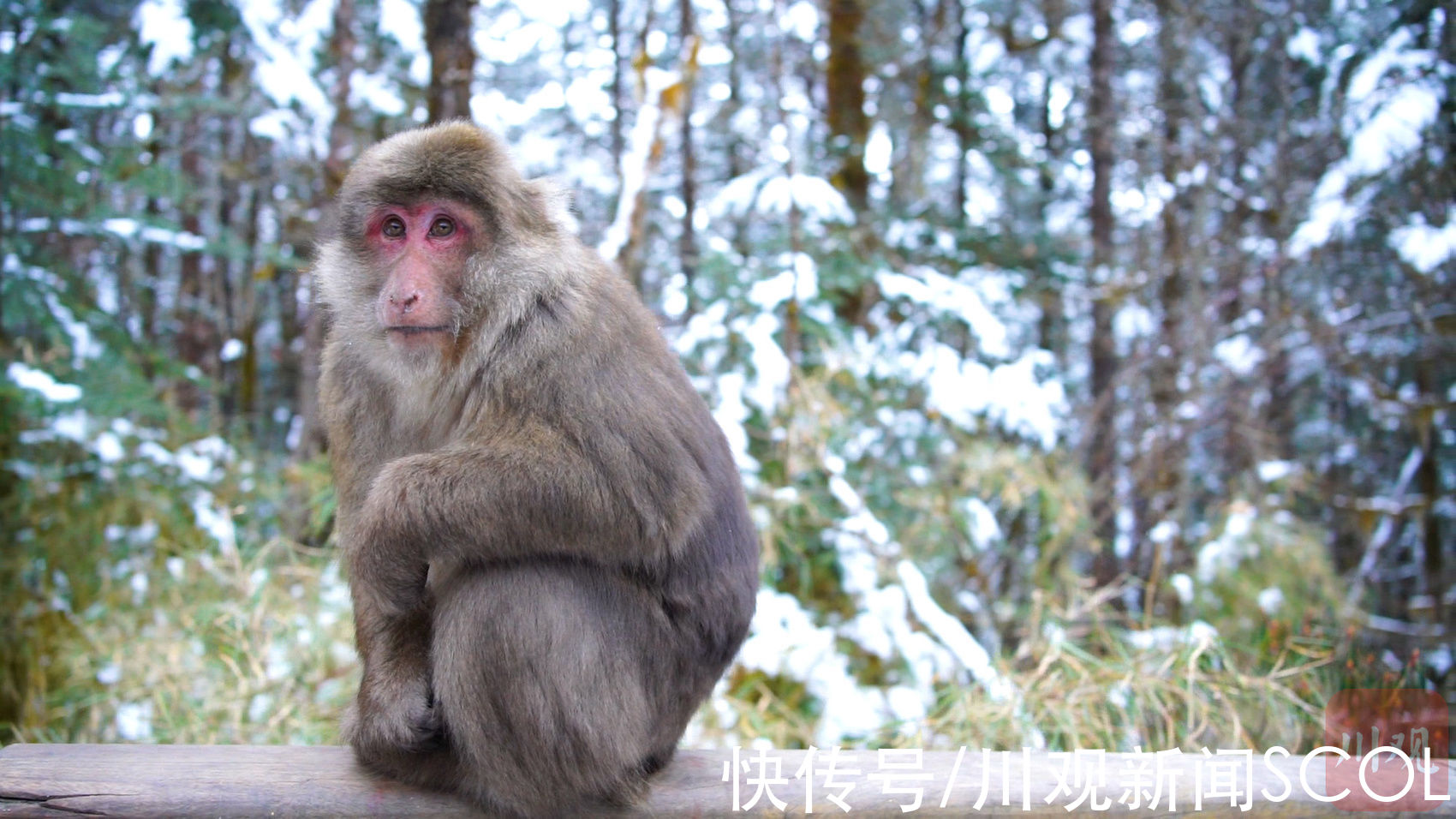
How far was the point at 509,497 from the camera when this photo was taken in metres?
1.91

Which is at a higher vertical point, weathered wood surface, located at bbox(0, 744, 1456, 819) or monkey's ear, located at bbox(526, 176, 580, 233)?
monkey's ear, located at bbox(526, 176, 580, 233)

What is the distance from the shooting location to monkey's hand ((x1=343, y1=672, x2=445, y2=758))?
2039 millimetres

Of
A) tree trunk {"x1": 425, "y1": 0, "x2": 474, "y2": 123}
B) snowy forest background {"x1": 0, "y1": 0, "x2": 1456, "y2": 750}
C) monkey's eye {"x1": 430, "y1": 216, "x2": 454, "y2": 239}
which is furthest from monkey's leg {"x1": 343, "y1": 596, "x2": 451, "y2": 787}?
tree trunk {"x1": 425, "y1": 0, "x2": 474, "y2": 123}

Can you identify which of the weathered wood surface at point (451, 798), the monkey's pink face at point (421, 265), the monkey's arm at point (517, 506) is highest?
the monkey's pink face at point (421, 265)

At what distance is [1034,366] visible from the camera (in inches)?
217

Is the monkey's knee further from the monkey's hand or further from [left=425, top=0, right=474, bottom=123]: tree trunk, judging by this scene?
[left=425, top=0, right=474, bottom=123]: tree trunk

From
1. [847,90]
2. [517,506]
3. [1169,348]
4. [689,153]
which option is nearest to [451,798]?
[517,506]

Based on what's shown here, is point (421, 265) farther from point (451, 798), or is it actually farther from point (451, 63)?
point (451, 63)

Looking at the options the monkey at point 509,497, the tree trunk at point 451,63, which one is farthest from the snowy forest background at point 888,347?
the monkey at point 509,497

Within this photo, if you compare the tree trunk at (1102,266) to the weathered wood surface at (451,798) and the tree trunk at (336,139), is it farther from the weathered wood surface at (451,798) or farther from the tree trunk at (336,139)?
the tree trunk at (336,139)

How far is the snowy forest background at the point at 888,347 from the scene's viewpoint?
4.18m

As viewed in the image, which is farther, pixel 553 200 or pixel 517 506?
pixel 553 200

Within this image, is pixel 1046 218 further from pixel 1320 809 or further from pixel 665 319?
pixel 1320 809

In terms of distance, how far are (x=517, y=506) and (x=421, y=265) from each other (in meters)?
0.59
